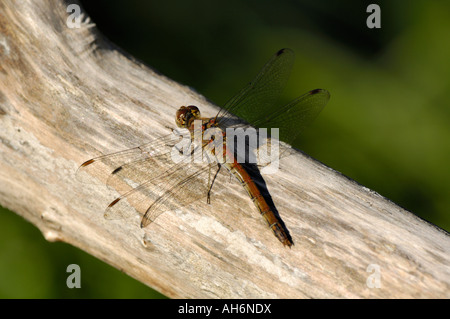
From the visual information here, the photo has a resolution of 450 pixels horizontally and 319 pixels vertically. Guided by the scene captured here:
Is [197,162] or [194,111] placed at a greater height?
[194,111]

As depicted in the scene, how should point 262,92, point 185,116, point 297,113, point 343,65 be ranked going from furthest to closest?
point 343,65 → point 262,92 → point 297,113 → point 185,116

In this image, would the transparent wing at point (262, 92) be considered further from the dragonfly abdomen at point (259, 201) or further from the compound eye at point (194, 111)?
the dragonfly abdomen at point (259, 201)

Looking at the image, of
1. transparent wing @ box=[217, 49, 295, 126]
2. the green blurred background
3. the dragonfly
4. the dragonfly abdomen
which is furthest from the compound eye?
the green blurred background

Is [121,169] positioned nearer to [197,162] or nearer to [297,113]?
[197,162]

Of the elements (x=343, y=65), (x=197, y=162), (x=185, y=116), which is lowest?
(x=197, y=162)

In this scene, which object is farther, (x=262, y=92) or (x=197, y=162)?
(x=262, y=92)

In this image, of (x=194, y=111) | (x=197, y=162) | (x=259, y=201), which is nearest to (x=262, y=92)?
(x=194, y=111)

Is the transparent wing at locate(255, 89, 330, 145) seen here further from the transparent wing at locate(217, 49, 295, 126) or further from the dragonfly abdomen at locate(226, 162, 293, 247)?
the dragonfly abdomen at locate(226, 162, 293, 247)
